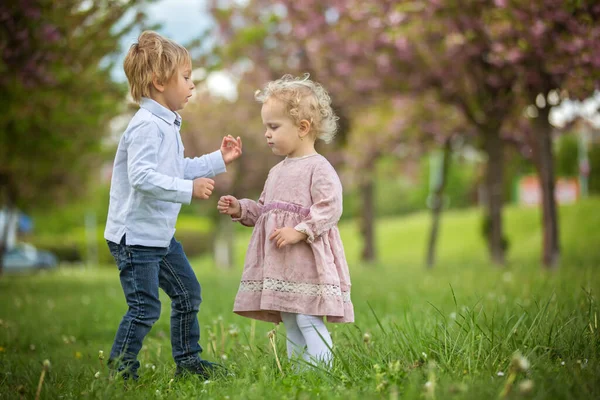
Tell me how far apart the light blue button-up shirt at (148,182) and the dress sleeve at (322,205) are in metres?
0.64

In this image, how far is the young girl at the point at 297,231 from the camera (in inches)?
137

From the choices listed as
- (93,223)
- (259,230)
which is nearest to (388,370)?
(259,230)

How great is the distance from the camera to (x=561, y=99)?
35.7 feet

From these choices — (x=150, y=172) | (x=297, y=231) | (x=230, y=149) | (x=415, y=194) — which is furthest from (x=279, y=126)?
(x=415, y=194)

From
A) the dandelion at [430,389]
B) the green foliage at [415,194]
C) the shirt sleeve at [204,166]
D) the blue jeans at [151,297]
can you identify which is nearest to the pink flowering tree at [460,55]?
the shirt sleeve at [204,166]

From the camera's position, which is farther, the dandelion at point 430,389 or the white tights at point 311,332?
the white tights at point 311,332

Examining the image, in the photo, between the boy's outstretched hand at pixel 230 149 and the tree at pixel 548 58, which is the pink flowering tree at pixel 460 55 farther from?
the boy's outstretched hand at pixel 230 149

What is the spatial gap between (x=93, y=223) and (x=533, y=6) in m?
44.0

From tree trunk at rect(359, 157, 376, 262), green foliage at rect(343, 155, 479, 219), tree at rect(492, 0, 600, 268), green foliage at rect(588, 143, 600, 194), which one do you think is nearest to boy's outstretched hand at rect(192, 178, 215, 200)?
tree at rect(492, 0, 600, 268)

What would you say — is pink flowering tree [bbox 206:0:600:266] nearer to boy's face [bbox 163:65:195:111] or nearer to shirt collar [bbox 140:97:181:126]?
boy's face [bbox 163:65:195:111]

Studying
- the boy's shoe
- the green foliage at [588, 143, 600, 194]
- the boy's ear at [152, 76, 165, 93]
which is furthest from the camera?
the green foliage at [588, 143, 600, 194]

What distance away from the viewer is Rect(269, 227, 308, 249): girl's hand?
341cm

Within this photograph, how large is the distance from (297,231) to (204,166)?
2.62 ft

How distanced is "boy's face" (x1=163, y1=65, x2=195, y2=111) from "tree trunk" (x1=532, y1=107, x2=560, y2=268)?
8.81m
